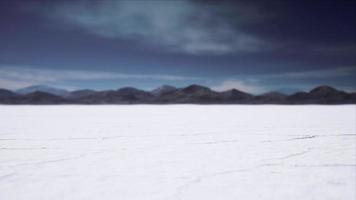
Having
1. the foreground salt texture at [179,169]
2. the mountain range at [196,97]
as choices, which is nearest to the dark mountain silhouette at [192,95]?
the mountain range at [196,97]

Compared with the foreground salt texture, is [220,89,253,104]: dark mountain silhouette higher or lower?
higher

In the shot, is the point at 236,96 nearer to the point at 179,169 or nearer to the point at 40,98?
the point at 40,98

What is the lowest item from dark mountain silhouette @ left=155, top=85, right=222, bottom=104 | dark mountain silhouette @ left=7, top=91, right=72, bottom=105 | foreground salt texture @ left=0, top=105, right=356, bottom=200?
foreground salt texture @ left=0, top=105, right=356, bottom=200

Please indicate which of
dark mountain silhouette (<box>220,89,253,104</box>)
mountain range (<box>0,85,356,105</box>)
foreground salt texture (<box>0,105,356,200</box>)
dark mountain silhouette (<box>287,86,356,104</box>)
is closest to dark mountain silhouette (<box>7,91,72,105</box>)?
mountain range (<box>0,85,356,105</box>)

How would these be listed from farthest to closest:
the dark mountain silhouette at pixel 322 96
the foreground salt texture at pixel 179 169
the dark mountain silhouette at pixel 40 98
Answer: the dark mountain silhouette at pixel 322 96
the dark mountain silhouette at pixel 40 98
the foreground salt texture at pixel 179 169

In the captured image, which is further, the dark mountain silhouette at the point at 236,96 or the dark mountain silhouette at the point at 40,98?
the dark mountain silhouette at the point at 236,96

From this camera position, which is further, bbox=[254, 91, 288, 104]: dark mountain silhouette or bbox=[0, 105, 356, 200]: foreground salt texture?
bbox=[254, 91, 288, 104]: dark mountain silhouette

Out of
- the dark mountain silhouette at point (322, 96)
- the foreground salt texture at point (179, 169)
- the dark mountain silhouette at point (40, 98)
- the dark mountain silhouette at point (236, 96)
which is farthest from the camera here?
the dark mountain silhouette at point (236, 96)

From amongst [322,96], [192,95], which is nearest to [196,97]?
[192,95]

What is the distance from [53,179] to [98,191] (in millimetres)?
737

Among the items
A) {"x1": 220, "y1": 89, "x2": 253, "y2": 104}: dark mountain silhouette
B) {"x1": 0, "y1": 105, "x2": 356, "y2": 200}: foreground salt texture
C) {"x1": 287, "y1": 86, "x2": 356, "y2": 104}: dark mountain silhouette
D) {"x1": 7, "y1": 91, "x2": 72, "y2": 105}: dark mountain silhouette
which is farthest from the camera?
{"x1": 220, "y1": 89, "x2": 253, "y2": 104}: dark mountain silhouette

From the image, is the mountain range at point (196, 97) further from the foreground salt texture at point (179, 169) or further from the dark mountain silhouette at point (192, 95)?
the foreground salt texture at point (179, 169)

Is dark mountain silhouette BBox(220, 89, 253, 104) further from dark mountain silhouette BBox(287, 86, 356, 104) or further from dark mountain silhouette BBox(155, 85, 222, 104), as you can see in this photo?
dark mountain silhouette BBox(287, 86, 356, 104)

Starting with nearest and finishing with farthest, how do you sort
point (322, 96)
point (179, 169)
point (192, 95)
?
point (179, 169)
point (322, 96)
point (192, 95)
